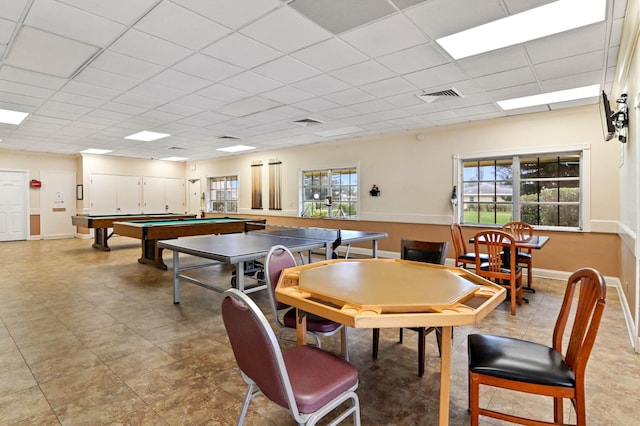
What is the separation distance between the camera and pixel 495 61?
3.46m

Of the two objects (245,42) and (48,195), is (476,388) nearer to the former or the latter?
(245,42)

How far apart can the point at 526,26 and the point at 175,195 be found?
11.8 meters

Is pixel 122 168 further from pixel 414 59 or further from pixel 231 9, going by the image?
pixel 414 59

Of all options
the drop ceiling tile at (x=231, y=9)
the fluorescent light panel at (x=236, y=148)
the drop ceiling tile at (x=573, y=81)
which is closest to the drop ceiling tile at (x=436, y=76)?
the drop ceiling tile at (x=573, y=81)

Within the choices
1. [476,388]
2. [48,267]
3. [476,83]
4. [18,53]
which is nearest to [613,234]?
[476,83]

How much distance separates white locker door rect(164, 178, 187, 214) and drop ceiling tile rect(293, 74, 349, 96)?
30.5 feet

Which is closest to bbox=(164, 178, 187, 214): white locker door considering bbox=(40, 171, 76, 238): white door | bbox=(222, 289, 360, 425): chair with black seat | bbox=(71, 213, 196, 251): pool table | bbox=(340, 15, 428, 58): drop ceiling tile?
bbox=(40, 171, 76, 238): white door

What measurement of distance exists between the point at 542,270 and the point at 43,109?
851 centimetres

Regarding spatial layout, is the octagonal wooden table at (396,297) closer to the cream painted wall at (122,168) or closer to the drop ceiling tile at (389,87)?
the drop ceiling tile at (389,87)

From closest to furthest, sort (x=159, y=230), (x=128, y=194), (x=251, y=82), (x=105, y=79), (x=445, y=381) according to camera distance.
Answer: (x=445, y=381) → (x=105, y=79) → (x=251, y=82) → (x=159, y=230) → (x=128, y=194)

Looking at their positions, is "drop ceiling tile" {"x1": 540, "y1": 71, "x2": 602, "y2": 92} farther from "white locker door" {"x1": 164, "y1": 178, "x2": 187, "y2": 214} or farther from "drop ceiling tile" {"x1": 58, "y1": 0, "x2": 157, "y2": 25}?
"white locker door" {"x1": 164, "y1": 178, "x2": 187, "y2": 214}

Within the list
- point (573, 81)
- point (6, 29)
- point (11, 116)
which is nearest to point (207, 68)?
point (6, 29)

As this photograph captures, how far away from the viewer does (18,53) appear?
3236 mm

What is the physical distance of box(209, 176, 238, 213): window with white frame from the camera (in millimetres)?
10817
